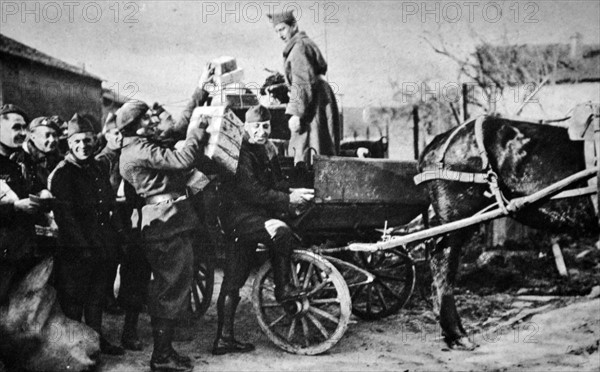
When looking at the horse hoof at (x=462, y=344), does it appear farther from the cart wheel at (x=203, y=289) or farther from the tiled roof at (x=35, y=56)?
the tiled roof at (x=35, y=56)

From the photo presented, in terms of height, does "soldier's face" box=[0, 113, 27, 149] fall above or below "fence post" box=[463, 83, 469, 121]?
below

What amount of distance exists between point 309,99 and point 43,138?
6.00ft

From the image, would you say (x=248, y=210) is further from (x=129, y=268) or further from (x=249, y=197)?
(x=129, y=268)

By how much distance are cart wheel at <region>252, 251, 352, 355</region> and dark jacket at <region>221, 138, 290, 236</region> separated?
1.03 feet

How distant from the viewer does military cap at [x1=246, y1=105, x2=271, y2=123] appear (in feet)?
12.5

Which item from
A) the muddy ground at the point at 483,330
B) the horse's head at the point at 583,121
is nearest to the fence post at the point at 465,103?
the horse's head at the point at 583,121

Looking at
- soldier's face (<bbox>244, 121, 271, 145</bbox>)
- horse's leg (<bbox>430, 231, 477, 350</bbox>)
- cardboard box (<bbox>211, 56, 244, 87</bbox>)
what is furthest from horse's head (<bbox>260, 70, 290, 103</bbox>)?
horse's leg (<bbox>430, 231, 477, 350</bbox>)

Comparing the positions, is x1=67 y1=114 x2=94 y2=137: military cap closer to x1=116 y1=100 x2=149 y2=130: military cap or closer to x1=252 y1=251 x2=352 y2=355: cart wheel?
x1=116 y1=100 x2=149 y2=130: military cap

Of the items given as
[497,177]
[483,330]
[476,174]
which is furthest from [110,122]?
[483,330]

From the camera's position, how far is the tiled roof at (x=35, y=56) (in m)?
3.94

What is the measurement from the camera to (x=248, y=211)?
3.79m

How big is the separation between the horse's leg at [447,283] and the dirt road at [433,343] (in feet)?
0.34

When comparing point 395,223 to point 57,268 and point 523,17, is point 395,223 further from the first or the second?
point 57,268

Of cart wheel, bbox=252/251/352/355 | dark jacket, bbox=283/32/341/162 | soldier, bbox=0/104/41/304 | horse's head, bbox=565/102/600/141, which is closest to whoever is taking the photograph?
soldier, bbox=0/104/41/304
